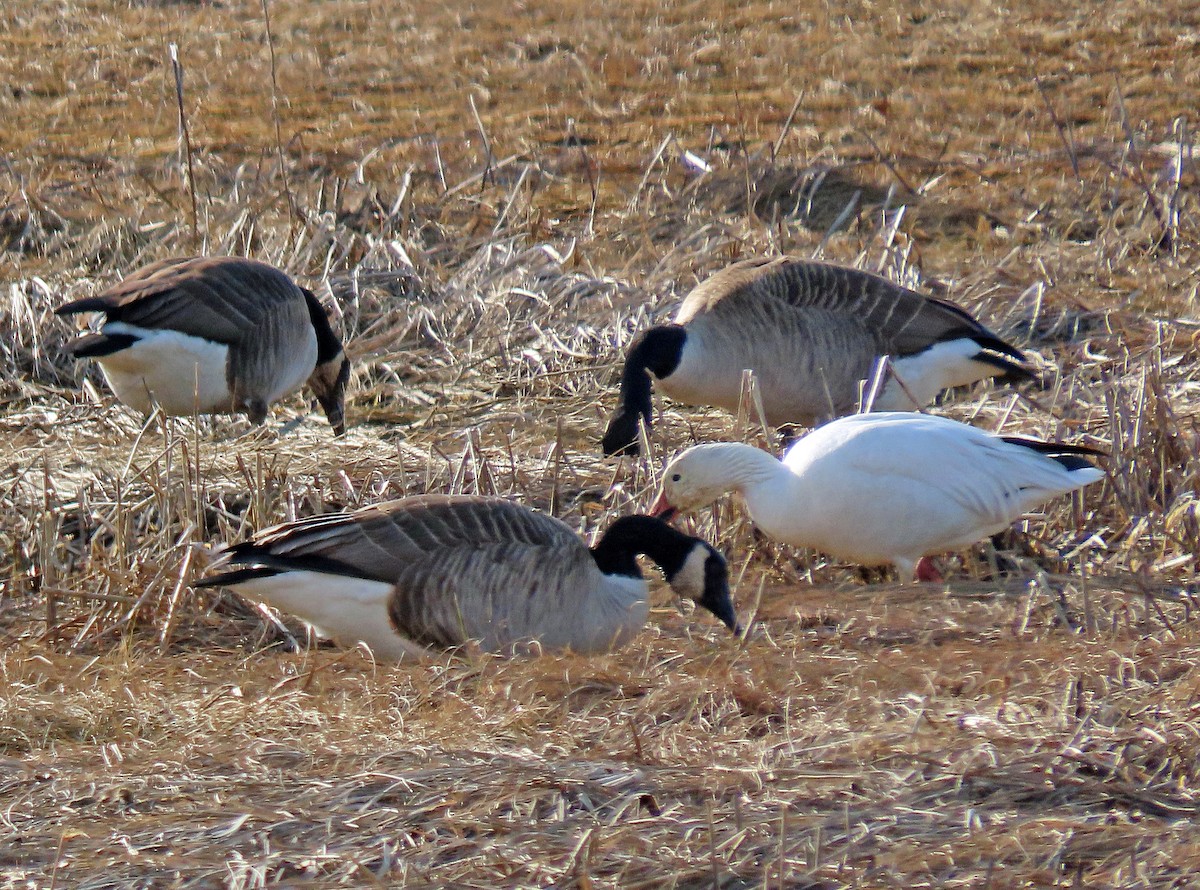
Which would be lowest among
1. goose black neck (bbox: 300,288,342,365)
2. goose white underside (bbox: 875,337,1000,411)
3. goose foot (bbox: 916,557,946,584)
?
goose foot (bbox: 916,557,946,584)

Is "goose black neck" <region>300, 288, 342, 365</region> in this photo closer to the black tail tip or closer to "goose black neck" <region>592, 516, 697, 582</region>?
the black tail tip

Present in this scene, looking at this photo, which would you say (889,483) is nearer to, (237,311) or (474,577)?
(474,577)

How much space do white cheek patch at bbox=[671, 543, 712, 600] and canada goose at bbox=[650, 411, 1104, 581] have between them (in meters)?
0.48

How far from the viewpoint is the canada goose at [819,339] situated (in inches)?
297

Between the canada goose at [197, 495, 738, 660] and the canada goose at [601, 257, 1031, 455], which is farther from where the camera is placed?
the canada goose at [601, 257, 1031, 455]

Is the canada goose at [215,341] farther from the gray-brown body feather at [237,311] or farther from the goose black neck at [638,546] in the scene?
the goose black neck at [638,546]

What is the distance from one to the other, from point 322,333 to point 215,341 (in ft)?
1.83

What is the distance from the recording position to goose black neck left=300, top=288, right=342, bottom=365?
27.2 ft

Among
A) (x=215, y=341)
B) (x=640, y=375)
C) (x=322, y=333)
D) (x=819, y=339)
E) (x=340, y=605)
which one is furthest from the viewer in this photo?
(x=322, y=333)

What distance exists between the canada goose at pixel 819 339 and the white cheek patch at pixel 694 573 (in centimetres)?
221

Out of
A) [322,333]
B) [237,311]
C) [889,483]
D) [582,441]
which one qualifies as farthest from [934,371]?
[237,311]

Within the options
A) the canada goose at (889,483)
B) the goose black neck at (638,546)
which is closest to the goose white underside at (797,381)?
the canada goose at (889,483)

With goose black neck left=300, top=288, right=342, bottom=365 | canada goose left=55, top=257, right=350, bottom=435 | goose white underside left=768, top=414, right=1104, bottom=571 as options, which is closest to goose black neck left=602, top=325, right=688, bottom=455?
goose white underside left=768, top=414, right=1104, bottom=571

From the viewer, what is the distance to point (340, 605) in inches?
209
